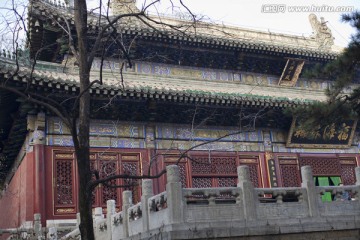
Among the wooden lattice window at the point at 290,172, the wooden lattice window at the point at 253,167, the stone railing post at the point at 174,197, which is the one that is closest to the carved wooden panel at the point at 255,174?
the wooden lattice window at the point at 253,167

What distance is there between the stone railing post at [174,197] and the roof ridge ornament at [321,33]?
14.3 m

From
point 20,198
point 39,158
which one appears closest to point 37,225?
point 39,158

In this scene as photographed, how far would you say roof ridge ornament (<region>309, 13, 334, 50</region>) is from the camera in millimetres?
21094

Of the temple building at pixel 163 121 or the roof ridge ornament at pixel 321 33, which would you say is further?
the roof ridge ornament at pixel 321 33

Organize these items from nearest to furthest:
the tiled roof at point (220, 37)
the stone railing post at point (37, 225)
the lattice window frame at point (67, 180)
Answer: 1. the stone railing post at point (37, 225)
2. the lattice window frame at point (67, 180)
3. the tiled roof at point (220, 37)

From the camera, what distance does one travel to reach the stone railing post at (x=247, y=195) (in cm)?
849

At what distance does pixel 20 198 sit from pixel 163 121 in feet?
15.2

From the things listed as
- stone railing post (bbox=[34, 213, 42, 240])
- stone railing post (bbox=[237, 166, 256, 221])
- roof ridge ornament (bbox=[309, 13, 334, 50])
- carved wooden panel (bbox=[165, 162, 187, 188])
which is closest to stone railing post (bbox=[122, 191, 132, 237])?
stone railing post (bbox=[237, 166, 256, 221])

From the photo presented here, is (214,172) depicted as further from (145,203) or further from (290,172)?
(145,203)

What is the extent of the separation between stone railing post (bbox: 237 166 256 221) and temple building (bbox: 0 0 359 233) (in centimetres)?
270

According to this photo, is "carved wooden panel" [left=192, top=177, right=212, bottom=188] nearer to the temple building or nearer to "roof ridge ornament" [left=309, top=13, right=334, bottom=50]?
the temple building

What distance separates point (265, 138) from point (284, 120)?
2.79 feet

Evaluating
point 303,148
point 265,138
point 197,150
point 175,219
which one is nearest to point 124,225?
point 175,219

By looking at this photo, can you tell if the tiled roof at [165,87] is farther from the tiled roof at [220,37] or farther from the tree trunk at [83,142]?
the tree trunk at [83,142]
